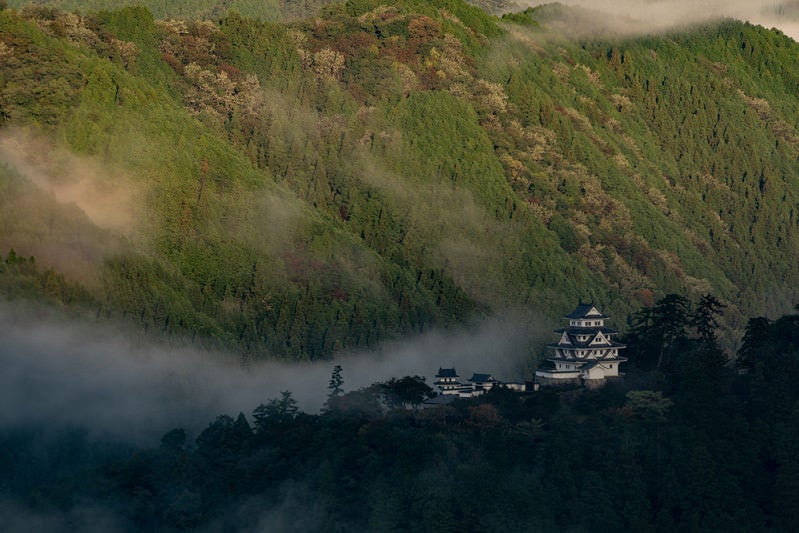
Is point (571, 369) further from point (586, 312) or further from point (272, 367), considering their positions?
point (272, 367)

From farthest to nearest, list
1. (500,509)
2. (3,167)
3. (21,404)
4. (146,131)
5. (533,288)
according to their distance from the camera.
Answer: (533,288) → (146,131) → (3,167) → (21,404) → (500,509)

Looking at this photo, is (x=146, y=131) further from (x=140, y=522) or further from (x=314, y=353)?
(x=140, y=522)

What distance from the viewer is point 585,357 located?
154875mm

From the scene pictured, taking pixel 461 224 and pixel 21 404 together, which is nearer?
pixel 21 404

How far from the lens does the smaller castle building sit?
500 feet

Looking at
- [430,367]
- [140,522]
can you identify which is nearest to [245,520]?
[140,522]

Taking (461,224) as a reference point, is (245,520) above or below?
below

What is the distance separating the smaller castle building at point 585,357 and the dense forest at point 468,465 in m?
2.28

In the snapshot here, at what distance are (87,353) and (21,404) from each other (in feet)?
24.2

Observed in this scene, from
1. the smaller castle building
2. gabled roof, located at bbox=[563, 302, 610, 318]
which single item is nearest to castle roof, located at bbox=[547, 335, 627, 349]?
the smaller castle building

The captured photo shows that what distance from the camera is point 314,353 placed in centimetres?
16712

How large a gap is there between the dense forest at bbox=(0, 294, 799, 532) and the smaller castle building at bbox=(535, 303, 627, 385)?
2278 mm

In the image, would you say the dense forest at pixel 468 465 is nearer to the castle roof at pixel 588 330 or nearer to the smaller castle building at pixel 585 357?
the smaller castle building at pixel 585 357

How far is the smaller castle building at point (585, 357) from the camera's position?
152 m
